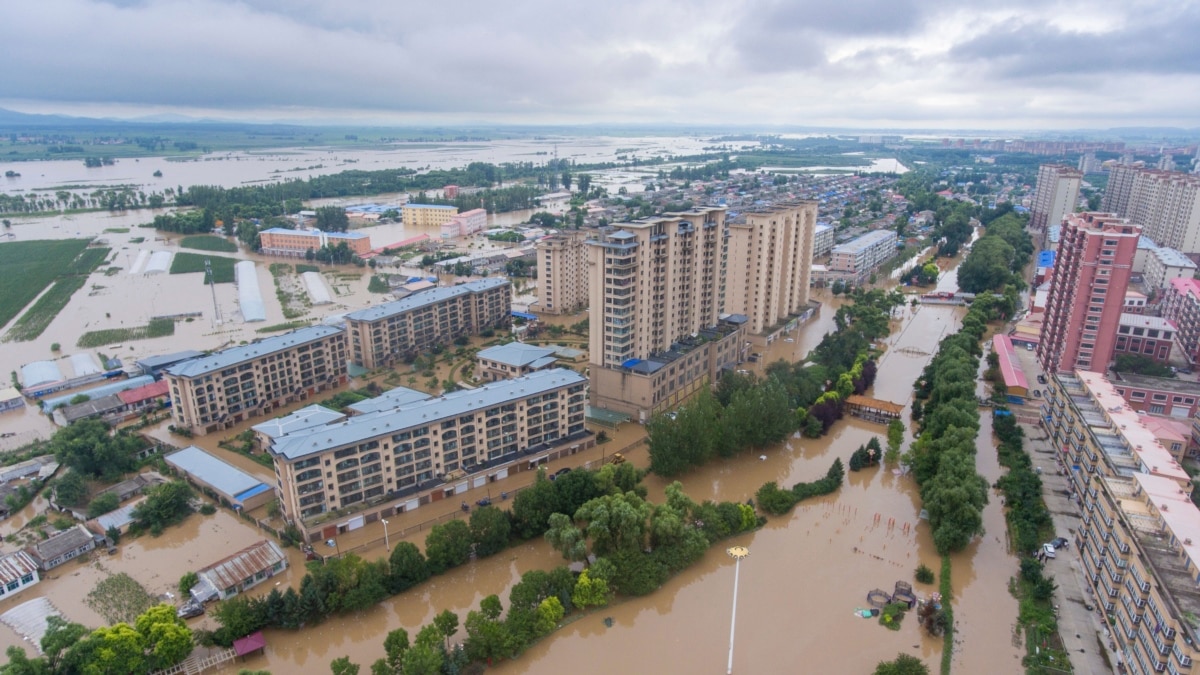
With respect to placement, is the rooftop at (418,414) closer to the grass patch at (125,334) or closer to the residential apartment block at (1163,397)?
the residential apartment block at (1163,397)

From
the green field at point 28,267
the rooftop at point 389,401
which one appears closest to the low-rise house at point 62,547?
the rooftop at point 389,401

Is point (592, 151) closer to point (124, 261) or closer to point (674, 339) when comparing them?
point (124, 261)

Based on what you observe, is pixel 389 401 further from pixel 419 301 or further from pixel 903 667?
pixel 903 667

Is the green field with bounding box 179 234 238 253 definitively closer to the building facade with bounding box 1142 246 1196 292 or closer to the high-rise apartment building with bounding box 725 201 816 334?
the high-rise apartment building with bounding box 725 201 816 334

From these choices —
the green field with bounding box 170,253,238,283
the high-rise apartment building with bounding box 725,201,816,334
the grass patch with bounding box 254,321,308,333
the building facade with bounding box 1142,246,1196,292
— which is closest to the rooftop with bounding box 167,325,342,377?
the grass patch with bounding box 254,321,308,333

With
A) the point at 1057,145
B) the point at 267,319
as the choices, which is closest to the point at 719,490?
the point at 267,319

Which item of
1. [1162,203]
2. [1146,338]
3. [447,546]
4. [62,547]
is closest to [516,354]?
[447,546]

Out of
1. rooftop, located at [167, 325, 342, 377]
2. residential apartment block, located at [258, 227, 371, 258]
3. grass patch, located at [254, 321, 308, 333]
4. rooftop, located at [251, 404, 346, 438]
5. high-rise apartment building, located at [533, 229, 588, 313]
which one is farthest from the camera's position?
residential apartment block, located at [258, 227, 371, 258]
